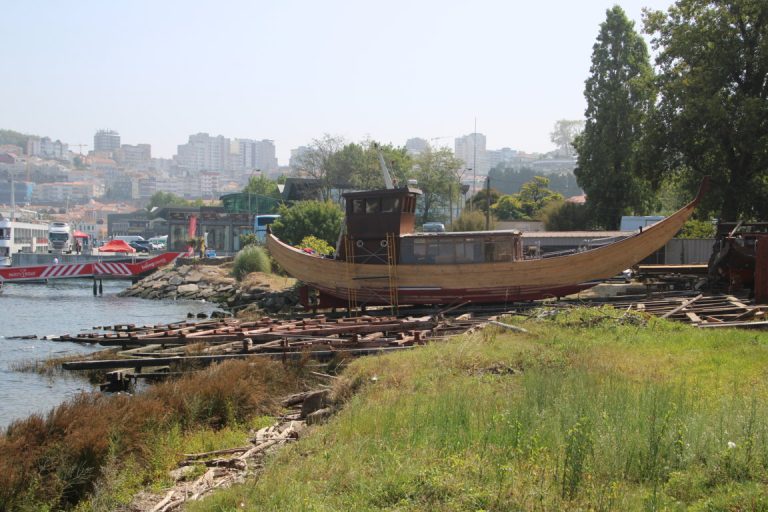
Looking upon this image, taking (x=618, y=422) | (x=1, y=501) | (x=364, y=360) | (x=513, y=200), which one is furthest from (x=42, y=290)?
(x=618, y=422)

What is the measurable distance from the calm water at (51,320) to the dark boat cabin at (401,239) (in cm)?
A: 1112

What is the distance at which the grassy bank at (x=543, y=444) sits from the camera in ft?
25.9

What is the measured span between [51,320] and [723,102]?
110 ft

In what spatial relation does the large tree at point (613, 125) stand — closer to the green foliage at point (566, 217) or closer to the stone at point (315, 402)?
the green foliage at point (566, 217)

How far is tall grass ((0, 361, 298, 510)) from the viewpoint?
431 inches

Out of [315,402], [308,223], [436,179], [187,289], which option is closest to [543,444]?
[315,402]

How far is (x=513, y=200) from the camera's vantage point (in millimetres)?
80188

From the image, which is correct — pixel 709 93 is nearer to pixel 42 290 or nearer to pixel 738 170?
pixel 738 170

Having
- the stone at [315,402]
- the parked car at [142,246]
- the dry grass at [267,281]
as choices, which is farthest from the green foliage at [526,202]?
the stone at [315,402]

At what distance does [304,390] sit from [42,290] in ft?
161

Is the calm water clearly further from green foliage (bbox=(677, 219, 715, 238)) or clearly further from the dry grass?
green foliage (bbox=(677, 219, 715, 238))

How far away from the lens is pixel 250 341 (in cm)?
2088

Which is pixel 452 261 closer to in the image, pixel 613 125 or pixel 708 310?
pixel 708 310

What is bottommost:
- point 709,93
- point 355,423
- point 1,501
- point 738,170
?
point 1,501
